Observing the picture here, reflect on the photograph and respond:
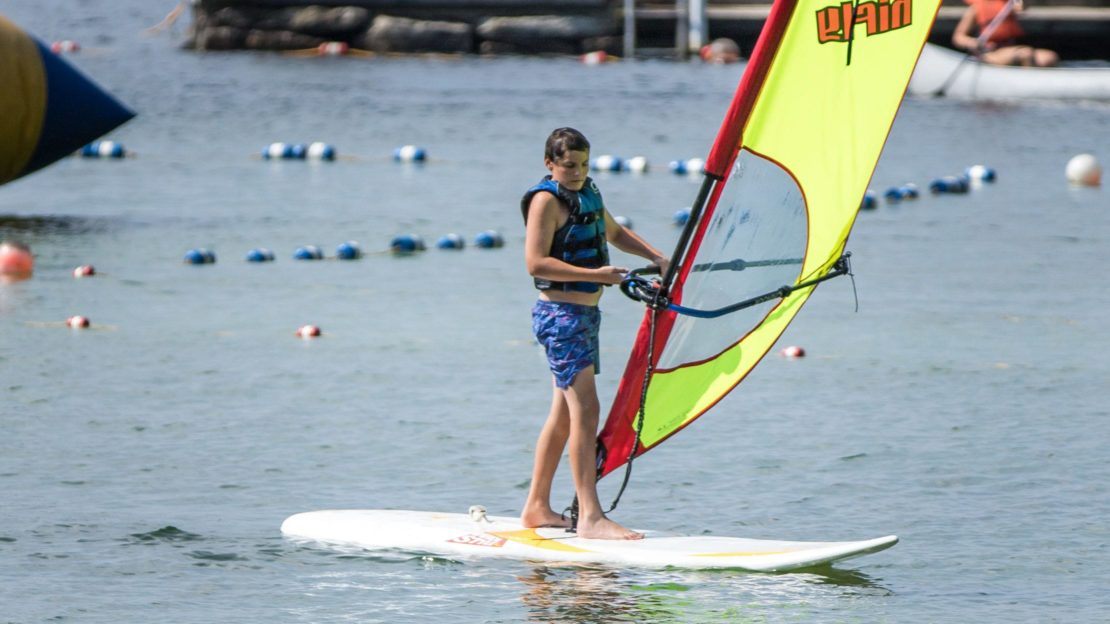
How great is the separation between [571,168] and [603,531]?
1.49 m

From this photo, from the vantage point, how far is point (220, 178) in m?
22.2

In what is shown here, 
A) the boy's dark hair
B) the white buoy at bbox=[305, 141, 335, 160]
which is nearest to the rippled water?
the boy's dark hair

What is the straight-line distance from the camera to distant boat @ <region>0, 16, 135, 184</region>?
17078 millimetres

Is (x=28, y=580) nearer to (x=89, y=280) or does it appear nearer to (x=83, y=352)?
(x=83, y=352)

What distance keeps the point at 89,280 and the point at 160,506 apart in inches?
269

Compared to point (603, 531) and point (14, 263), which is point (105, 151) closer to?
point (14, 263)

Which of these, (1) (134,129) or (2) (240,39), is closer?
(1) (134,129)

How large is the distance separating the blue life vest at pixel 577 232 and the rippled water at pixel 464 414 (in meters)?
1.12

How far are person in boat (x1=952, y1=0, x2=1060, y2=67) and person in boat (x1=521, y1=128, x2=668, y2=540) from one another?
24.9 m

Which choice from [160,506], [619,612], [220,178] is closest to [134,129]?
[220,178]

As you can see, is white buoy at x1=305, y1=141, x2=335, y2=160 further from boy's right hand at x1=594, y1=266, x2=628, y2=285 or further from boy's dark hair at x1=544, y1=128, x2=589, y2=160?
boy's right hand at x1=594, y1=266, x2=628, y2=285

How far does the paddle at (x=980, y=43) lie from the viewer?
31562 mm

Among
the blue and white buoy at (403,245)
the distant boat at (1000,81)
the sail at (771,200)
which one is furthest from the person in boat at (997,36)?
the sail at (771,200)

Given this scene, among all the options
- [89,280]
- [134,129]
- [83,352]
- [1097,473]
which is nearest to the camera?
[1097,473]
